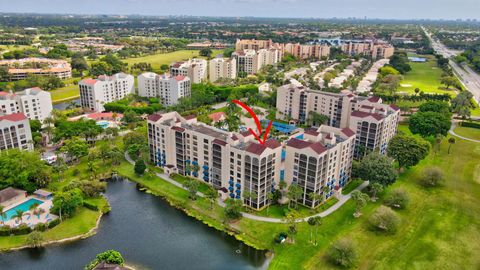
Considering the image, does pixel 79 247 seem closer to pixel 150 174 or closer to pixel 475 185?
pixel 150 174

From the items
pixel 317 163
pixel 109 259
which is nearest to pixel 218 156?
pixel 317 163

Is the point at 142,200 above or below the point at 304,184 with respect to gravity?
below

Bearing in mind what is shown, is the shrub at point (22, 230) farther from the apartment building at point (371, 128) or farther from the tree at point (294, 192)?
the apartment building at point (371, 128)

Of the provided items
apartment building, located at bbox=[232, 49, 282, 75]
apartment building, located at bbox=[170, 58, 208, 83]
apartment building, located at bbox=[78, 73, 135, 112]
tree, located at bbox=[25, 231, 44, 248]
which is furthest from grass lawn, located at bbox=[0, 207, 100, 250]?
apartment building, located at bbox=[232, 49, 282, 75]

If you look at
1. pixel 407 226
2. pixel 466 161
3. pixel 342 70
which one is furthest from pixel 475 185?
pixel 342 70

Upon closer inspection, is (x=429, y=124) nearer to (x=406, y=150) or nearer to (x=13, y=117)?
(x=406, y=150)

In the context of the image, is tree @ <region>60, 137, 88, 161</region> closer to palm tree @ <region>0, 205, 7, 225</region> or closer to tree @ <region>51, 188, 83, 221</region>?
tree @ <region>51, 188, 83, 221</region>

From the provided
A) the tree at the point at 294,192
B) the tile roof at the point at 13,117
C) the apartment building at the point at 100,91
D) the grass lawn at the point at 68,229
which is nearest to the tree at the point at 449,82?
the tree at the point at 294,192
